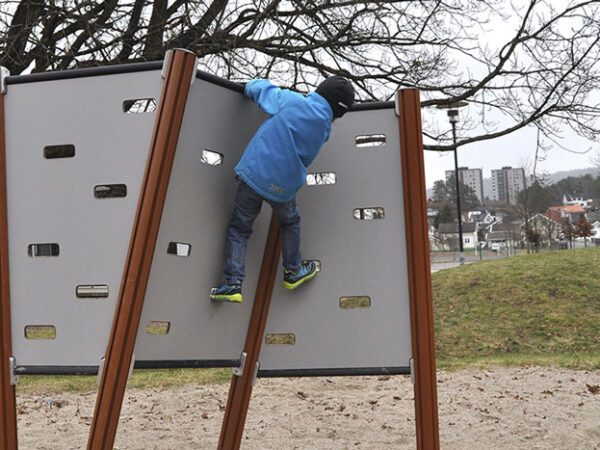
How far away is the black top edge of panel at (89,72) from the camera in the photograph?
259 cm

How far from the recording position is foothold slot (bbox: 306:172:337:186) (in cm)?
313

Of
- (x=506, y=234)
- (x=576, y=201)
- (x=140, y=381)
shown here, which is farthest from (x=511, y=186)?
(x=140, y=381)

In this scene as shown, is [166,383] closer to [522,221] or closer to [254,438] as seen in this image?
[254,438]

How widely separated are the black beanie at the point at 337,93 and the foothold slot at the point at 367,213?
53 centimetres

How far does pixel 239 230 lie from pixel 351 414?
8.92ft

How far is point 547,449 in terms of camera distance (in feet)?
13.1

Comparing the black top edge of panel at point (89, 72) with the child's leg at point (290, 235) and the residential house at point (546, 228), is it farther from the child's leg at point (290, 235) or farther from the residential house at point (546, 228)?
the residential house at point (546, 228)

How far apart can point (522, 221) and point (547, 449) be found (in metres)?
19.9

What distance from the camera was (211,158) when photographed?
2.79 metres

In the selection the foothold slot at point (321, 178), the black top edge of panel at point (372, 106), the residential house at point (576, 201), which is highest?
the residential house at point (576, 201)

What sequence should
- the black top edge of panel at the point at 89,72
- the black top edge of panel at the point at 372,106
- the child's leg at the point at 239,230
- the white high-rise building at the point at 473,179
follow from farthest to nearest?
the white high-rise building at the point at 473,179
the black top edge of panel at the point at 372,106
the child's leg at the point at 239,230
the black top edge of panel at the point at 89,72

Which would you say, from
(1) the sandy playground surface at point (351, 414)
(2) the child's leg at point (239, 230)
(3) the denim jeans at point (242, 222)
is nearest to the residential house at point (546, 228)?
(1) the sandy playground surface at point (351, 414)

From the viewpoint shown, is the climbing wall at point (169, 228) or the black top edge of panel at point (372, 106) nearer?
the climbing wall at point (169, 228)

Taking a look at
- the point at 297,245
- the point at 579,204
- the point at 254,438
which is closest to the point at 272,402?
the point at 254,438
